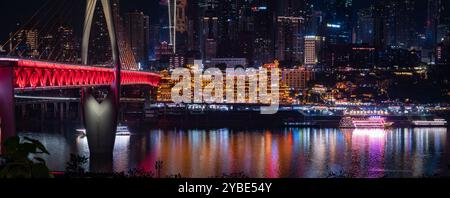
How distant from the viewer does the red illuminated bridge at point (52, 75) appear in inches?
409

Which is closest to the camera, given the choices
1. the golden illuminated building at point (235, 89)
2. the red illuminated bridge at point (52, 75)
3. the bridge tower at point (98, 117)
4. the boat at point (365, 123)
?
the red illuminated bridge at point (52, 75)

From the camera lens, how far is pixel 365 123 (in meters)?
31.0

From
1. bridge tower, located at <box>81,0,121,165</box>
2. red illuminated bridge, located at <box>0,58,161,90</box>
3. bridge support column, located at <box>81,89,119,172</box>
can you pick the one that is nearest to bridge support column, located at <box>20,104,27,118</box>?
red illuminated bridge, located at <box>0,58,161,90</box>

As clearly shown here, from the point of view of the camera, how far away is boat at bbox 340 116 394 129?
3069 centimetres

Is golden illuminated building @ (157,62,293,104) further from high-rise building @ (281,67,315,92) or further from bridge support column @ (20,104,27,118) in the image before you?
bridge support column @ (20,104,27,118)

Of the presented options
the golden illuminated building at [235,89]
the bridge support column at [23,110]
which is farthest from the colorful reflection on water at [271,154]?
the golden illuminated building at [235,89]

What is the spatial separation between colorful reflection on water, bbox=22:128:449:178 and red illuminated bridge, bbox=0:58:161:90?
1.58m

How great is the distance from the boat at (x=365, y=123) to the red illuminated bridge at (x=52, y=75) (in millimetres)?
16628

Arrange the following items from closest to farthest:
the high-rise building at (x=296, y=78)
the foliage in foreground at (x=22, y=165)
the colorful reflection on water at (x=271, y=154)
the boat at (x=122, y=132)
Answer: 1. the foliage in foreground at (x=22, y=165)
2. the colorful reflection on water at (x=271, y=154)
3. the boat at (x=122, y=132)
4. the high-rise building at (x=296, y=78)

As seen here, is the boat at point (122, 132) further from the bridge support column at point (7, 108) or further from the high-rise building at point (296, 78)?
the high-rise building at point (296, 78)

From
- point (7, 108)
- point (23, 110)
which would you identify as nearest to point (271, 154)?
point (7, 108)

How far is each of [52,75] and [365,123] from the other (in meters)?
20.4

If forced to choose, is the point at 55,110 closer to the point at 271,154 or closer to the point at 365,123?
the point at 365,123
